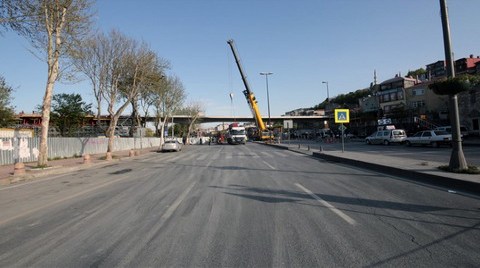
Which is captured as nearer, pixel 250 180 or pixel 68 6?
pixel 250 180

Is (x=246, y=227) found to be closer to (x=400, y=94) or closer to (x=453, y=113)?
(x=453, y=113)

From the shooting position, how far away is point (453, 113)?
11.9 meters

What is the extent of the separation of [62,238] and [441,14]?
1270 centimetres

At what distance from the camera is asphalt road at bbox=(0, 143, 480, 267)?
4812 mm

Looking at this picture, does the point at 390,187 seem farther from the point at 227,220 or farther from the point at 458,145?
the point at 227,220

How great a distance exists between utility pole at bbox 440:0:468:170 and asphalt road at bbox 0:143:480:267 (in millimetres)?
1911

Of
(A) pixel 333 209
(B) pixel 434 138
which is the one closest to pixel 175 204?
(A) pixel 333 209

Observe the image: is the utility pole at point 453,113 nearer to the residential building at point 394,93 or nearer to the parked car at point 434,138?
the parked car at point 434,138

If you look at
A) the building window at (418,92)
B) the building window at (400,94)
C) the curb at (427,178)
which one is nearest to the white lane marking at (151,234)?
the curb at (427,178)

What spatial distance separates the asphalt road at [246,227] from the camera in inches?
189

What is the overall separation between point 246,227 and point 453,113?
29.6 feet

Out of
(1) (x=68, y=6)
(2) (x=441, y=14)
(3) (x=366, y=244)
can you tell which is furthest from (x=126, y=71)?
(3) (x=366, y=244)

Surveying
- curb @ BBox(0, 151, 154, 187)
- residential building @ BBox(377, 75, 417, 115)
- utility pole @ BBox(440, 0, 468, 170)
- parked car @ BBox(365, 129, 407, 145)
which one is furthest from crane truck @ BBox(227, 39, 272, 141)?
utility pole @ BBox(440, 0, 468, 170)

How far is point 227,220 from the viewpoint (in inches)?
271
